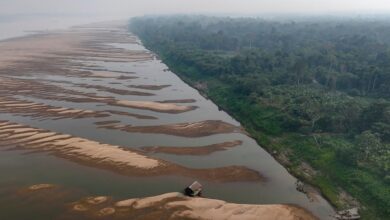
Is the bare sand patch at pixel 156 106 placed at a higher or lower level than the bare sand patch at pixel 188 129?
higher

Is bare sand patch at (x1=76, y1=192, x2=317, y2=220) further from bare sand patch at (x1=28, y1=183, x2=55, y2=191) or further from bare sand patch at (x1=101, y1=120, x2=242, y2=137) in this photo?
bare sand patch at (x1=101, y1=120, x2=242, y2=137)

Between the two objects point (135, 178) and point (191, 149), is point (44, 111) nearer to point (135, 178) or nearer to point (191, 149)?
point (191, 149)

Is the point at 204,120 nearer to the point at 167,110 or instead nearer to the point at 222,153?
the point at 167,110

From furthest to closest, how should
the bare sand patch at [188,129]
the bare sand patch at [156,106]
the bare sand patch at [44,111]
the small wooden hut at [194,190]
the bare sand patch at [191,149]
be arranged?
the bare sand patch at [156,106]
the bare sand patch at [44,111]
the bare sand patch at [188,129]
the bare sand patch at [191,149]
the small wooden hut at [194,190]

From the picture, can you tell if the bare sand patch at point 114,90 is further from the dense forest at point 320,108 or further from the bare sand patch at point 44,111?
the dense forest at point 320,108

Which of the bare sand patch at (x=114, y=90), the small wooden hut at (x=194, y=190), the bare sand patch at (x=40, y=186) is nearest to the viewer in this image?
the small wooden hut at (x=194, y=190)

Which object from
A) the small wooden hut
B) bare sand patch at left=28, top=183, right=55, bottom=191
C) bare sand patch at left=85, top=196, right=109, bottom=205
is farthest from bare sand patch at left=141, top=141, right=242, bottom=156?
bare sand patch at left=28, top=183, right=55, bottom=191

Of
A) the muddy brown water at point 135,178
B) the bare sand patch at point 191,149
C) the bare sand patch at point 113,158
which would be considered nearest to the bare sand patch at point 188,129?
the muddy brown water at point 135,178

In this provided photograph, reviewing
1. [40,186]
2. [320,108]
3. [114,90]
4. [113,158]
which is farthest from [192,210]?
[114,90]
